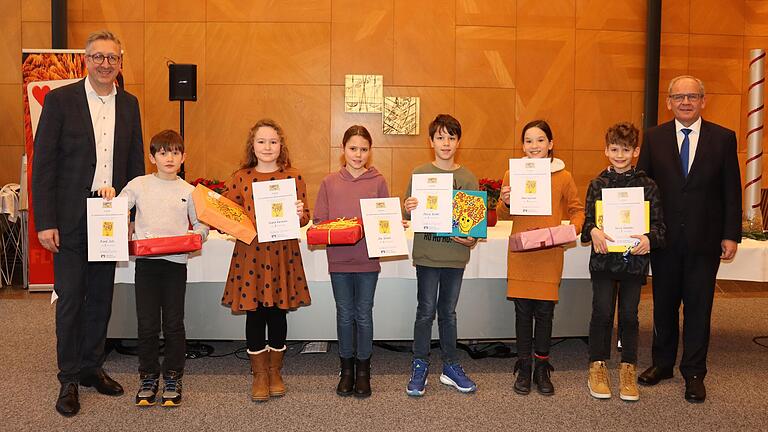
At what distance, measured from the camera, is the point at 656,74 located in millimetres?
8031

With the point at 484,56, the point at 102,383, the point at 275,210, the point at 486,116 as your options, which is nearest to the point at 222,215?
the point at 275,210

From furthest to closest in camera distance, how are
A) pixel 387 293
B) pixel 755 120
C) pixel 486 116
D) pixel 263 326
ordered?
pixel 486 116
pixel 755 120
pixel 387 293
pixel 263 326

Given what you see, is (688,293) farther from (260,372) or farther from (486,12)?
(486,12)

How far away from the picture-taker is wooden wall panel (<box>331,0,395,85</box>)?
7.93m

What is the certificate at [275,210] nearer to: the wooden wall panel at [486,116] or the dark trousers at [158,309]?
the dark trousers at [158,309]

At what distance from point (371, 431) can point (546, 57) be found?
19.6ft

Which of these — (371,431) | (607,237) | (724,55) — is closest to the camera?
(371,431)

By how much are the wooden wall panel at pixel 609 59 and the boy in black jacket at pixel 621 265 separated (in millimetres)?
4751

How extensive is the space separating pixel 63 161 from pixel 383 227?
1.66m

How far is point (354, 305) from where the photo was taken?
12.2ft

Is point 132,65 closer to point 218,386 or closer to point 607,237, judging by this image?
point 218,386

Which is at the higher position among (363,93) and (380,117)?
(363,93)

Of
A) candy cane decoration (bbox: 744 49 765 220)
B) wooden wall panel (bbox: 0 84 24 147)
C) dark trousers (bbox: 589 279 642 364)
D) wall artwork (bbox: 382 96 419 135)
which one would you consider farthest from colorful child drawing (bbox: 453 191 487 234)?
wooden wall panel (bbox: 0 84 24 147)

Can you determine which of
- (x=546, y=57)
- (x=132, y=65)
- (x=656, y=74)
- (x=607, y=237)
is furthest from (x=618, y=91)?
(x=132, y=65)
